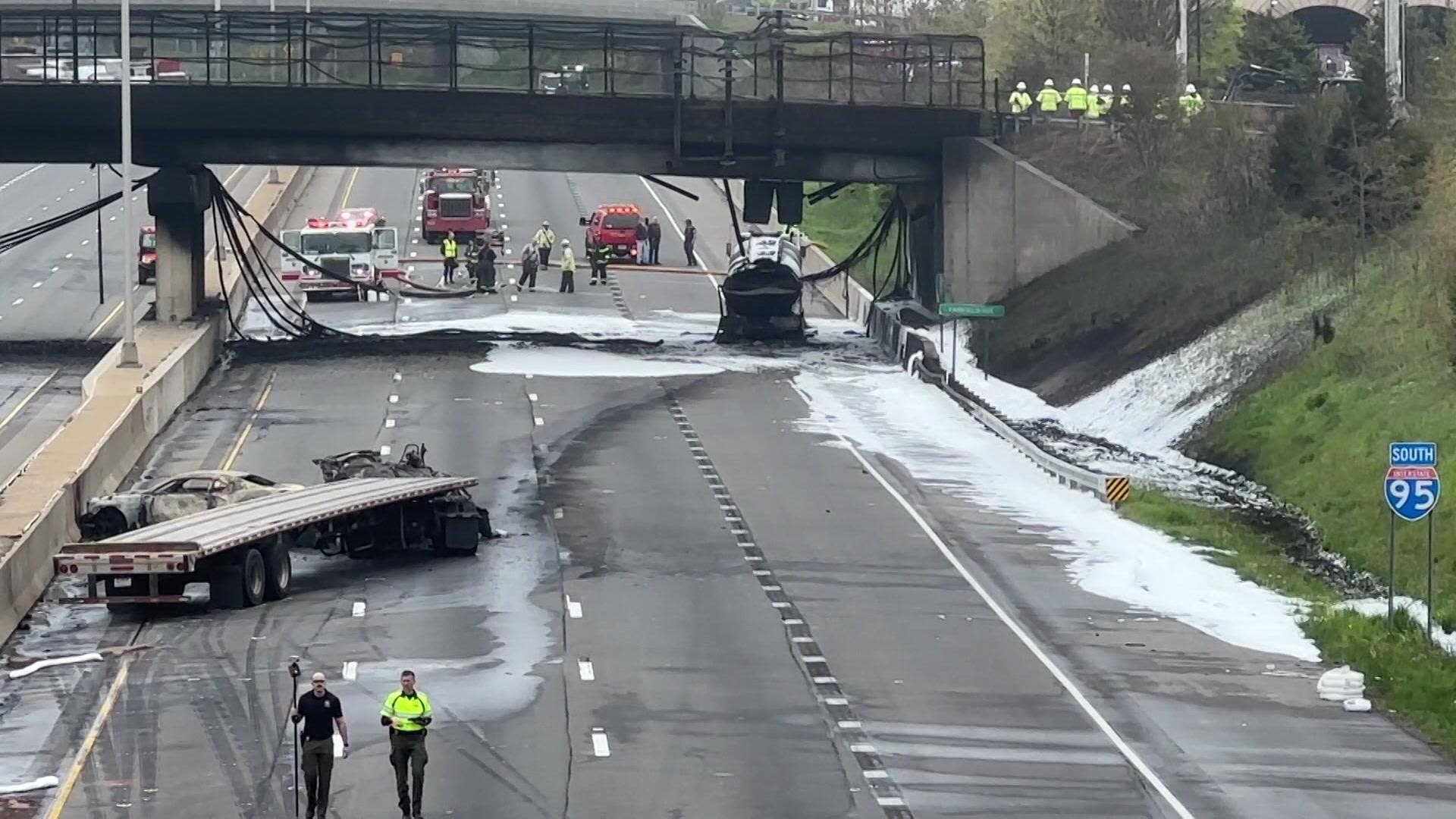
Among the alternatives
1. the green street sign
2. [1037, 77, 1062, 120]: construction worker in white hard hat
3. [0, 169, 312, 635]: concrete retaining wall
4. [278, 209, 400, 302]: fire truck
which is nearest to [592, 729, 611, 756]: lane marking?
[0, 169, 312, 635]: concrete retaining wall

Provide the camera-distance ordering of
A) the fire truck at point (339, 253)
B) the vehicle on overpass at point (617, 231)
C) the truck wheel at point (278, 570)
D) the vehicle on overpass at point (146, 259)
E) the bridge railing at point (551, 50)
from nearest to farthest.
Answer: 1. the truck wheel at point (278, 570)
2. the bridge railing at point (551, 50)
3. the fire truck at point (339, 253)
4. the vehicle on overpass at point (146, 259)
5. the vehicle on overpass at point (617, 231)

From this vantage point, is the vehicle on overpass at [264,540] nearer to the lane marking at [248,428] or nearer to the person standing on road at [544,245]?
the lane marking at [248,428]

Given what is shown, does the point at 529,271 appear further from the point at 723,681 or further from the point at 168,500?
the point at 723,681

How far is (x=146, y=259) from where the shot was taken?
229ft

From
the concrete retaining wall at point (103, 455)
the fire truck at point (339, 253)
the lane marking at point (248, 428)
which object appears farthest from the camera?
the fire truck at point (339, 253)

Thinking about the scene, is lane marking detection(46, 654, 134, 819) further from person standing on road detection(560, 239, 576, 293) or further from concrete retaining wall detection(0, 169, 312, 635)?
person standing on road detection(560, 239, 576, 293)

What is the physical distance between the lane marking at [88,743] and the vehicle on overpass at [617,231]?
51.1 m

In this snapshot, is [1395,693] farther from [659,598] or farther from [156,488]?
[156,488]

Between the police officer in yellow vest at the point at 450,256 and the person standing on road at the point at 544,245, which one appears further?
the person standing on road at the point at 544,245

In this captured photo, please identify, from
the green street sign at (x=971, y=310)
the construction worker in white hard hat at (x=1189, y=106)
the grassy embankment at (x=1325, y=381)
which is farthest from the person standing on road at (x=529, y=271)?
the green street sign at (x=971, y=310)

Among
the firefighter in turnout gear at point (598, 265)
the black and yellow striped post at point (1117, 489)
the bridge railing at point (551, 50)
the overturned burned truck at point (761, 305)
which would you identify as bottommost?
the black and yellow striped post at point (1117, 489)

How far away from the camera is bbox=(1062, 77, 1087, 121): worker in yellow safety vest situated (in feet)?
210

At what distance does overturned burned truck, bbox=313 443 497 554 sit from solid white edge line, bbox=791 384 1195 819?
21.1ft

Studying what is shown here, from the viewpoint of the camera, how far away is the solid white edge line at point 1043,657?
22.3m
